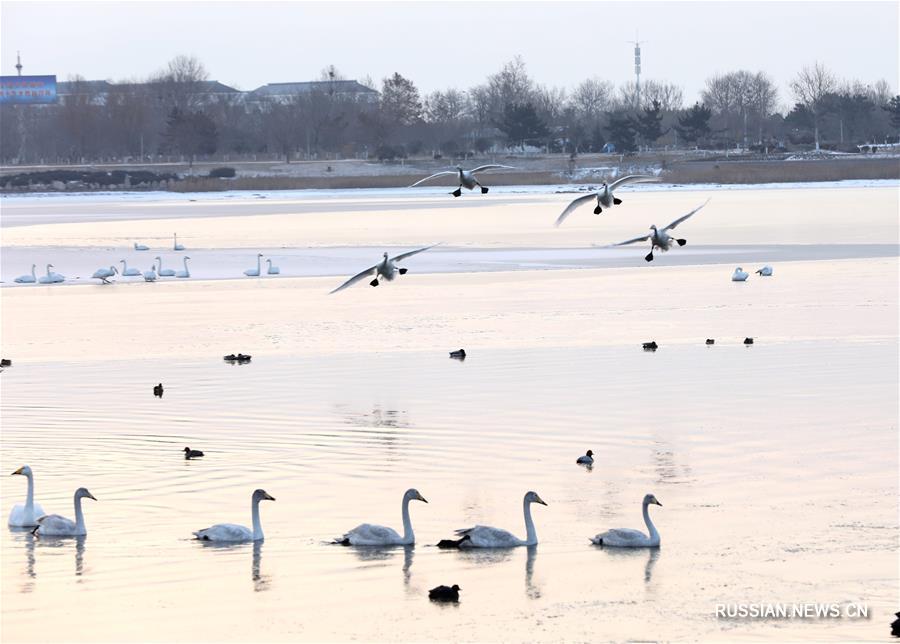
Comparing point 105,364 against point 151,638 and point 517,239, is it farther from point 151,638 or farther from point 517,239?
point 517,239

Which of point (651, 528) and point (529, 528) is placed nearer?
point (651, 528)

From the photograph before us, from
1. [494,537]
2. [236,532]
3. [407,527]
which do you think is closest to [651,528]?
[494,537]

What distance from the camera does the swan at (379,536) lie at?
1412 cm

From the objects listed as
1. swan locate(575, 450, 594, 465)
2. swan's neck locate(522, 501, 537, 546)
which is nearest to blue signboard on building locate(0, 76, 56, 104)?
swan locate(575, 450, 594, 465)

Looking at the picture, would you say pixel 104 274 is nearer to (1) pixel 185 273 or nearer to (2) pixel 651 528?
(1) pixel 185 273

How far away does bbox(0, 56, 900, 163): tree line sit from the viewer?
119 metres

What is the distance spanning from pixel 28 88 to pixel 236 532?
627ft

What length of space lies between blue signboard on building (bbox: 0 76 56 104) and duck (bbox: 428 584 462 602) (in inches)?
7470

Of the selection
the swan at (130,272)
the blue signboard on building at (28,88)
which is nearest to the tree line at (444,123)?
the blue signboard on building at (28,88)

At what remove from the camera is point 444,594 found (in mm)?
12570

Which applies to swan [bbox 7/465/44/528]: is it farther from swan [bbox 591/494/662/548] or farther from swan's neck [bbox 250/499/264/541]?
swan [bbox 591/494/662/548]

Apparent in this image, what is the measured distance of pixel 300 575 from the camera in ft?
44.0

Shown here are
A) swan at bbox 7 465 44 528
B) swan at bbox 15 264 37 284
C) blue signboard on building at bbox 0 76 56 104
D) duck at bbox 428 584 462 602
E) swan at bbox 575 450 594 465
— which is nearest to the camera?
duck at bbox 428 584 462 602

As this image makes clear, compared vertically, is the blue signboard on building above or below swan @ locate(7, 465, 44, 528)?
above
